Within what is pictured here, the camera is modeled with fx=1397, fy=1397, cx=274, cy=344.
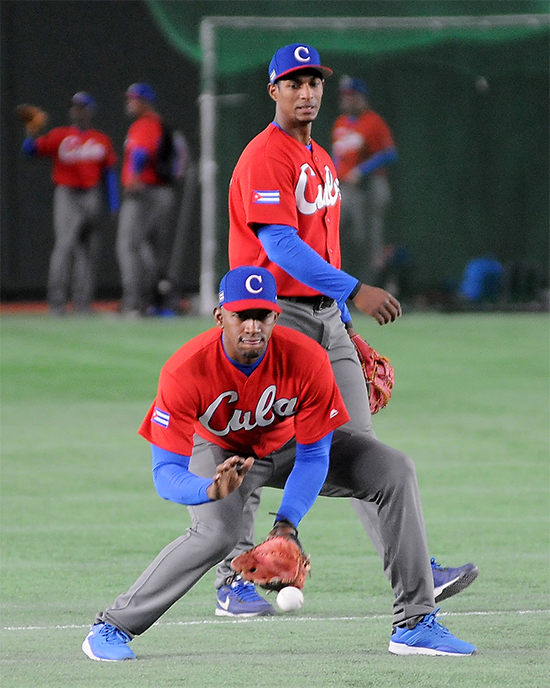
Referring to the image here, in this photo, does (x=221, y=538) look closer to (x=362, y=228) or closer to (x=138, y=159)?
(x=138, y=159)

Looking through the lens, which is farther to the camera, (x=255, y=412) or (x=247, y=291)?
(x=255, y=412)

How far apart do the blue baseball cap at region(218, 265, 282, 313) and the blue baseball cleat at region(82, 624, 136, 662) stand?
1.25 m

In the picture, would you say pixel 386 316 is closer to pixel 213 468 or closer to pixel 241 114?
pixel 213 468

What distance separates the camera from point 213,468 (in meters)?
5.24

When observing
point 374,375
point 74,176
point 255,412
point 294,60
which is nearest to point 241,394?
point 255,412

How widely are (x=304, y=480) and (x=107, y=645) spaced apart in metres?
0.93

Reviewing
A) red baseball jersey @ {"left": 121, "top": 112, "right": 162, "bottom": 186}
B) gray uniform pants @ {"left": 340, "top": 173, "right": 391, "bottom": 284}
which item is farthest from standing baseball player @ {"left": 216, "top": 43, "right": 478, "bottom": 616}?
gray uniform pants @ {"left": 340, "top": 173, "right": 391, "bottom": 284}

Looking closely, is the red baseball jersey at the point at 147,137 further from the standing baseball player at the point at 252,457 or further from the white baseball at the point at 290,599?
the white baseball at the point at 290,599

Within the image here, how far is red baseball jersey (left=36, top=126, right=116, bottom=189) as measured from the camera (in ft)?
56.3

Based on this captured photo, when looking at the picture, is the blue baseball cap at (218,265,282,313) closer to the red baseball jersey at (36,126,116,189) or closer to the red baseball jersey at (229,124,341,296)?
the red baseball jersey at (229,124,341,296)

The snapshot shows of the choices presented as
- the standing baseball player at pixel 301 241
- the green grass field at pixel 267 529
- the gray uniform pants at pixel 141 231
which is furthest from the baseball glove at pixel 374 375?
the gray uniform pants at pixel 141 231

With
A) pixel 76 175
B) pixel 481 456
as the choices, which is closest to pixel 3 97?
pixel 76 175

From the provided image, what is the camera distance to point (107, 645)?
5035 mm

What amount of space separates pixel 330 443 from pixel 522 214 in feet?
45.7
